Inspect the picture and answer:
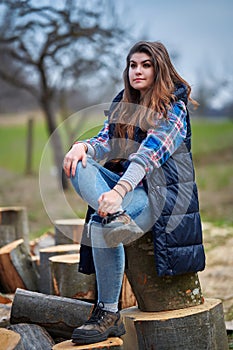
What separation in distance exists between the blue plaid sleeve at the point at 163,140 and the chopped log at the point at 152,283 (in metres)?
0.38

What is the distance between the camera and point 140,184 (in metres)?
2.81

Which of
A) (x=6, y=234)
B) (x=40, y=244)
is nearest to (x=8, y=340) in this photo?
(x=6, y=234)

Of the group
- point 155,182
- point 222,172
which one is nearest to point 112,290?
point 155,182

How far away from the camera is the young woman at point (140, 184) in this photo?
8.86 ft

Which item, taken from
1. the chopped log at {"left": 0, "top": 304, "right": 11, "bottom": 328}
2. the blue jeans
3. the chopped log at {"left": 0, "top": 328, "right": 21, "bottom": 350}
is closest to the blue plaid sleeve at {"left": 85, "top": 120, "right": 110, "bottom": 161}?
the blue jeans

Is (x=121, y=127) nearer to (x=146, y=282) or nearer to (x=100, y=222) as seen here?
(x=100, y=222)

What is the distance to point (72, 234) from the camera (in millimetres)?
4770

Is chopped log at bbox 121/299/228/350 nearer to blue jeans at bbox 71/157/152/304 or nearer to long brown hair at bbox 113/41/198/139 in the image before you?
blue jeans at bbox 71/157/152/304

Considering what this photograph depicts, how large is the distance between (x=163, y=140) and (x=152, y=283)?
2.27 feet

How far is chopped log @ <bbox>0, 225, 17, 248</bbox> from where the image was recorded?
5.12 metres

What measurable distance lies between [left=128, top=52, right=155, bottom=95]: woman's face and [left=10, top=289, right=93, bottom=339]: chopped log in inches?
46.6

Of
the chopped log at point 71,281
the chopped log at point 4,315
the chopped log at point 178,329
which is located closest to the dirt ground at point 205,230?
the chopped log at point 71,281

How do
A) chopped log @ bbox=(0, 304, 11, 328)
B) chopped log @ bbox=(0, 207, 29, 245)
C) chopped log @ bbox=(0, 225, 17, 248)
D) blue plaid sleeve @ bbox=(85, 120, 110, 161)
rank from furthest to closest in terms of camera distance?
1. chopped log @ bbox=(0, 207, 29, 245)
2. chopped log @ bbox=(0, 225, 17, 248)
3. chopped log @ bbox=(0, 304, 11, 328)
4. blue plaid sleeve @ bbox=(85, 120, 110, 161)

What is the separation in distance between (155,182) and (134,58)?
23.8 inches
